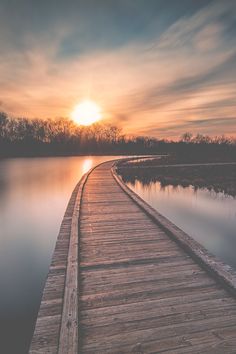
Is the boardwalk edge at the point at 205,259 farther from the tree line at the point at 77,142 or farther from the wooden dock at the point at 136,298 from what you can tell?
the tree line at the point at 77,142

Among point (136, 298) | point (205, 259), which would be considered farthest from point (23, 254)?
point (205, 259)

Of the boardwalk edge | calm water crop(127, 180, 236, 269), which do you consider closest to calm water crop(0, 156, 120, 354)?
the boardwalk edge

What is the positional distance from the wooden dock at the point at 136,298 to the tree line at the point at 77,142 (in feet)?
167

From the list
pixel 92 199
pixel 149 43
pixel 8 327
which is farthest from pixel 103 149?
pixel 8 327

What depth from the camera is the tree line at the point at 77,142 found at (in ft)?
195

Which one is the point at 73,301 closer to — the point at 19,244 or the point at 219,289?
the point at 219,289

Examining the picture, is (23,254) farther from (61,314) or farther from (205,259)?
(205,259)

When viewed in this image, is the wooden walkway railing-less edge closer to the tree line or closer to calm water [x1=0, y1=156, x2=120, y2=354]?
calm water [x1=0, y1=156, x2=120, y2=354]

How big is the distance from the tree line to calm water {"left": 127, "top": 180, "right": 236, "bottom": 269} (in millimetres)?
38635

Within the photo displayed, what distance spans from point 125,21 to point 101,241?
46.9 ft

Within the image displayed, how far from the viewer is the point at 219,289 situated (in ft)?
10.9

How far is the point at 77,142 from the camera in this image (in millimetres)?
81625

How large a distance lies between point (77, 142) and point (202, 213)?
73.6 meters

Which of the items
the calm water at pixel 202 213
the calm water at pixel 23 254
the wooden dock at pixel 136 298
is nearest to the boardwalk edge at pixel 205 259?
the wooden dock at pixel 136 298
